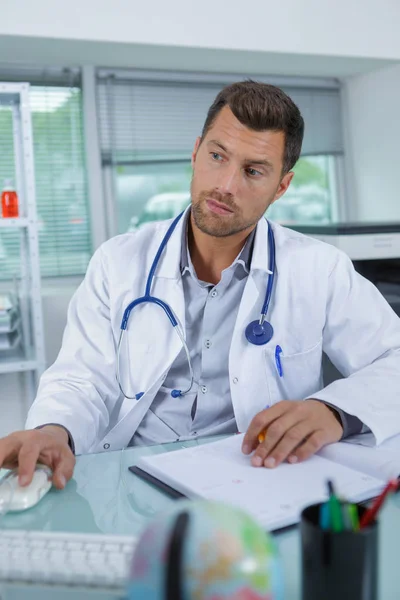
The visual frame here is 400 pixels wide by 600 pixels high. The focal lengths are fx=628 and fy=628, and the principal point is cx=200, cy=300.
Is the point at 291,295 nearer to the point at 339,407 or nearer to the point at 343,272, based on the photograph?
the point at 343,272

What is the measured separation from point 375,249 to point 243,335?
3.39ft

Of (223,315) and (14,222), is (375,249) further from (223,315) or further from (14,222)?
(14,222)

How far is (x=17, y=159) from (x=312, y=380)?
1.50m

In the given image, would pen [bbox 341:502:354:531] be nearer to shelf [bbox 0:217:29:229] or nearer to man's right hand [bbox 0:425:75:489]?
man's right hand [bbox 0:425:75:489]

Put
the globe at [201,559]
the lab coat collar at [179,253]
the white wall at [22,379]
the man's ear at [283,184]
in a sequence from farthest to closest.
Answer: the white wall at [22,379]
the man's ear at [283,184]
the lab coat collar at [179,253]
the globe at [201,559]

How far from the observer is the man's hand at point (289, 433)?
0.91 m

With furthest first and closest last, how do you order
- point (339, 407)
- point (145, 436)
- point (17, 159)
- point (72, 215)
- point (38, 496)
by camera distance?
point (72, 215) → point (17, 159) → point (145, 436) → point (339, 407) → point (38, 496)

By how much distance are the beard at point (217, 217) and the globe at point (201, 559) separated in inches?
37.5

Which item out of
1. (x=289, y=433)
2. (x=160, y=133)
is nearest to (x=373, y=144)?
(x=160, y=133)

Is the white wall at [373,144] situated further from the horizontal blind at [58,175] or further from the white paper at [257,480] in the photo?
the white paper at [257,480]

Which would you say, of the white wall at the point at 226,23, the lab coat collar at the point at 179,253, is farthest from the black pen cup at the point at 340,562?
the white wall at the point at 226,23

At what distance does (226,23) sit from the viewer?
7.82ft

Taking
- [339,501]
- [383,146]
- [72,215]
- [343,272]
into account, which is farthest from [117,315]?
[383,146]

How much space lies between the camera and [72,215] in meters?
2.83
